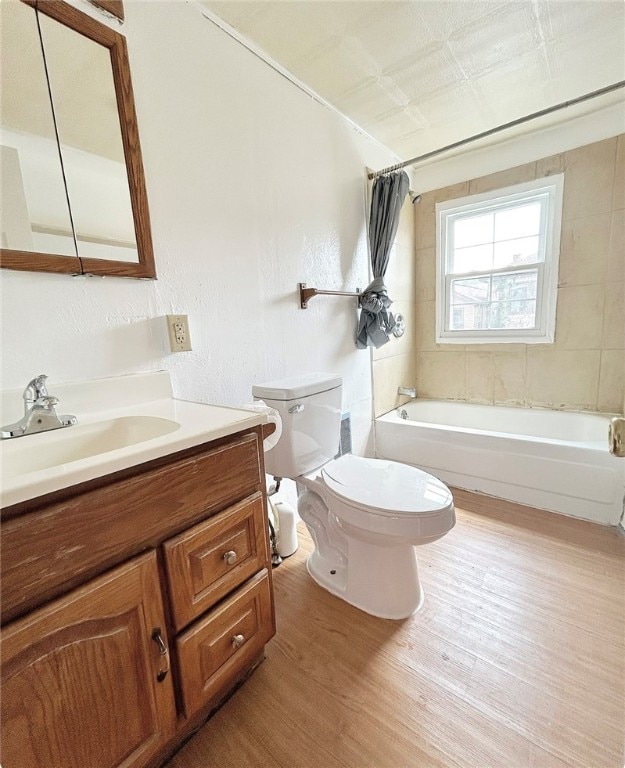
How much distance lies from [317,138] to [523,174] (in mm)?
1430

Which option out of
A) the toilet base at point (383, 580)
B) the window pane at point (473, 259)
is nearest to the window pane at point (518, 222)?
the window pane at point (473, 259)

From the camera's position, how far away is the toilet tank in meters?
1.23

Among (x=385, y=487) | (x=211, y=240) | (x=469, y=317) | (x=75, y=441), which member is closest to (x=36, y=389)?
(x=75, y=441)

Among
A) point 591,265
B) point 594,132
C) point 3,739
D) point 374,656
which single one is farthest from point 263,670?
point 594,132

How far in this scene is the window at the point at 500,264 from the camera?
2158 millimetres

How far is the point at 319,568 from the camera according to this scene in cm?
139

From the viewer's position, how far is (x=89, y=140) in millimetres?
921

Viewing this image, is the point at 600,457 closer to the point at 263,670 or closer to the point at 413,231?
the point at 263,670

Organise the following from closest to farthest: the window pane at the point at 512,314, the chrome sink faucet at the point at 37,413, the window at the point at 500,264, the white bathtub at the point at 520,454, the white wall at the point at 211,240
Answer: the chrome sink faucet at the point at 37,413, the white wall at the point at 211,240, the white bathtub at the point at 520,454, the window at the point at 500,264, the window pane at the point at 512,314

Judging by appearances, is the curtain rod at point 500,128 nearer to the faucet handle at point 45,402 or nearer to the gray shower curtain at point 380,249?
the gray shower curtain at point 380,249

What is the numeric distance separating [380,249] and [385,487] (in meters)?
1.49

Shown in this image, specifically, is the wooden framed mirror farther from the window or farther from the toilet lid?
the window

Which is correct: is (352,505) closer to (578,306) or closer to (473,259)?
(578,306)

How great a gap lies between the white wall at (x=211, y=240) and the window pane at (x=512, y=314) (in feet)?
4.38
